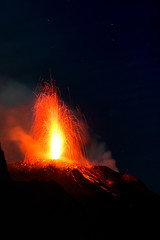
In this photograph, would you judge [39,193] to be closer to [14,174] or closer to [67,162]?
[14,174]

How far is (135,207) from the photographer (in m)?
39.4

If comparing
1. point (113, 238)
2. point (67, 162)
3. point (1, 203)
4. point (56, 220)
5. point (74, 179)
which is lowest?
point (113, 238)

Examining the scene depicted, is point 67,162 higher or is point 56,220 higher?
point 67,162

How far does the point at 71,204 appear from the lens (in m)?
32.1

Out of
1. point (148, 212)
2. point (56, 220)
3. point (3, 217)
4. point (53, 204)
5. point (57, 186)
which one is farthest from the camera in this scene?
point (148, 212)

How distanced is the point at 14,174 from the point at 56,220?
12.4 m

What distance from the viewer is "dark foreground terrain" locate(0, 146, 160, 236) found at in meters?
28.7

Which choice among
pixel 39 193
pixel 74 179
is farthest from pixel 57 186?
pixel 74 179

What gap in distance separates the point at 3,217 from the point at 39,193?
20.3 ft

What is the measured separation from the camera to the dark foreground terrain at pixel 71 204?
28719 millimetres

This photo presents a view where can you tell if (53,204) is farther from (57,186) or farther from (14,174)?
(14,174)

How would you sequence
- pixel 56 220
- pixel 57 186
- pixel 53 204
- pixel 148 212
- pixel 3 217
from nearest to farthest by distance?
pixel 3 217 → pixel 56 220 → pixel 53 204 → pixel 57 186 → pixel 148 212

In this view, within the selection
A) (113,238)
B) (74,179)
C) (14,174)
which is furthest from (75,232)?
(14,174)

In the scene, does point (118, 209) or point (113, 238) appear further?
point (118, 209)
